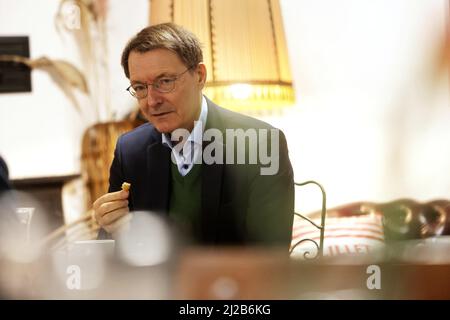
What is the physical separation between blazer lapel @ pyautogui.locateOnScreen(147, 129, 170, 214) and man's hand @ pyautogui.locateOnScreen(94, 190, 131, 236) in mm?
46

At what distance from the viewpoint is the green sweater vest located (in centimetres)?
111

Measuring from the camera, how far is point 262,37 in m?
1.21

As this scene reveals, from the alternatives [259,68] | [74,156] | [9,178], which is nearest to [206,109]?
[259,68]

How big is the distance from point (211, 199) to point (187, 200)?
0.14 ft

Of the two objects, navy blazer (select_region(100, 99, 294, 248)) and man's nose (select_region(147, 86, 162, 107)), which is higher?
man's nose (select_region(147, 86, 162, 107))

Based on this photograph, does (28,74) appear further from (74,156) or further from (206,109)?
(206,109)

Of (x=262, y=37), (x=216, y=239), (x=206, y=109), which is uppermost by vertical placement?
(x=262, y=37)

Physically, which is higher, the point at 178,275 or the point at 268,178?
the point at 268,178

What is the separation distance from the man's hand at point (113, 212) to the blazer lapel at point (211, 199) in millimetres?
134

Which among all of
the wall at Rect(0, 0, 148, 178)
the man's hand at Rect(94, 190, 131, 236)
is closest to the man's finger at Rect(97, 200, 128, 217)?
the man's hand at Rect(94, 190, 131, 236)

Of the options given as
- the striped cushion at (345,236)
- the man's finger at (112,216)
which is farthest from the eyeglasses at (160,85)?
the striped cushion at (345,236)

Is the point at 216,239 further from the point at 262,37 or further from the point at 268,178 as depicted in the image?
the point at 262,37

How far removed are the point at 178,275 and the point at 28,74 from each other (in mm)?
462

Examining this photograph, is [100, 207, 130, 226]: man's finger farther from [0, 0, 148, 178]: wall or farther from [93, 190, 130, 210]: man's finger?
[0, 0, 148, 178]: wall
